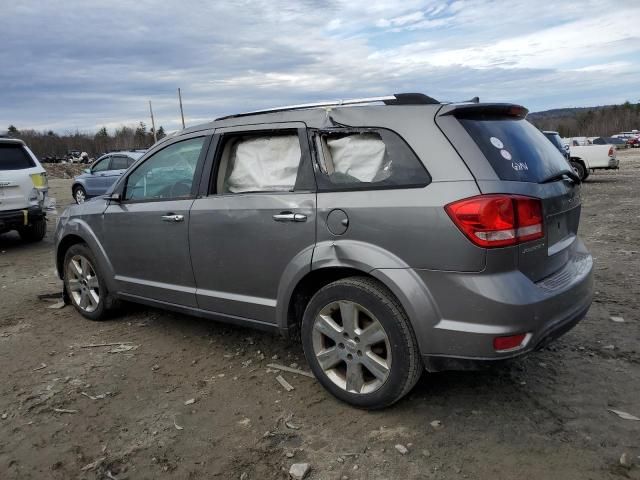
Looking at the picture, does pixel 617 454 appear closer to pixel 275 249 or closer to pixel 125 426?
pixel 275 249

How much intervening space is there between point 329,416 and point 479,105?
1993 mm

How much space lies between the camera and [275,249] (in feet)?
11.0

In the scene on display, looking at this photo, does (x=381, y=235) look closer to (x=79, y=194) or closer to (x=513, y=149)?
(x=513, y=149)

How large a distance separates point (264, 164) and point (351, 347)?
139 cm

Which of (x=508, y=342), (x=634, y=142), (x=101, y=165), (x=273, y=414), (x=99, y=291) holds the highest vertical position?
(x=101, y=165)

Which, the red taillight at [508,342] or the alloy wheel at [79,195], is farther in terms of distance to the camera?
the alloy wheel at [79,195]

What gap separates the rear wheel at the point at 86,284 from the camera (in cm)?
488

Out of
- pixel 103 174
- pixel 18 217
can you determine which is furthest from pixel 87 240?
pixel 103 174

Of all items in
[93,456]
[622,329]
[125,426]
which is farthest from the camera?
[622,329]

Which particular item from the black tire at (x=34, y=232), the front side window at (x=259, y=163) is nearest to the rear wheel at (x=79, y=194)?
the black tire at (x=34, y=232)

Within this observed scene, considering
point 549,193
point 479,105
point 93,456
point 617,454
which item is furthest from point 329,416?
Result: point 479,105

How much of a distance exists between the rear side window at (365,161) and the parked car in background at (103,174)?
47.6 feet

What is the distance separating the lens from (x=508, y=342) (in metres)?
2.67

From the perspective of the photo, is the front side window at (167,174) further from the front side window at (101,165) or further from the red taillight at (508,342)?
the front side window at (101,165)
